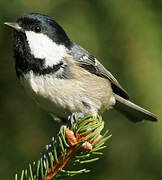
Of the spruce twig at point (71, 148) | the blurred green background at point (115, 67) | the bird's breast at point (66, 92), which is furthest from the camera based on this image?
the blurred green background at point (115, 67)

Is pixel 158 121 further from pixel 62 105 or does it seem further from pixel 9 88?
pixel 9 88

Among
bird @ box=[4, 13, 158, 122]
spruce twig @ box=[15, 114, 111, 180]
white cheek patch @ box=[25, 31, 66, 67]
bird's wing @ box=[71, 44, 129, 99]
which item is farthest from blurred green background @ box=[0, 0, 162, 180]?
spruce twig @ box=[15, 114, 111, 180]

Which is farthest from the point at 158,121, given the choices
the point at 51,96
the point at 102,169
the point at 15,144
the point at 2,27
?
the point at 2,27

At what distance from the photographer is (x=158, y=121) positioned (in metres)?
3.17

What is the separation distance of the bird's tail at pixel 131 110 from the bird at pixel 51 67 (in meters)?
0.49

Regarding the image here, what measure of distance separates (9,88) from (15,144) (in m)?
0.56

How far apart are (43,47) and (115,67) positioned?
73 cm

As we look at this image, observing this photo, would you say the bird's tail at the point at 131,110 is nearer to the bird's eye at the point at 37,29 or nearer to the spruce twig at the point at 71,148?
the bird's eye at the point at 37,29

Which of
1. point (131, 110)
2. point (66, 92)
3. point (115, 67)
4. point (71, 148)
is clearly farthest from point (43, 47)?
point (131, 110)

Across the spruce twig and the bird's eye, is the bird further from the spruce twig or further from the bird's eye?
the spruce twig

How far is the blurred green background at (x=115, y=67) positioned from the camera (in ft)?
10.3

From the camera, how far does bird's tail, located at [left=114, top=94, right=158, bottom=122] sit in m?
3.51

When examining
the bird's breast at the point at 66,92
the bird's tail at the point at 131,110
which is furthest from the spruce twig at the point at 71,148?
the bird's tail at the point at 131,110

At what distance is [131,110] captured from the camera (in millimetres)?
3637
